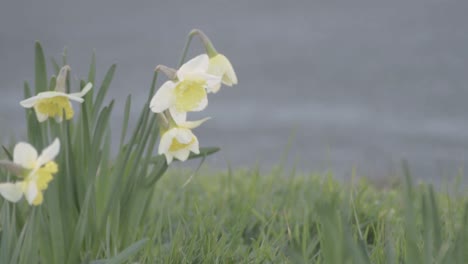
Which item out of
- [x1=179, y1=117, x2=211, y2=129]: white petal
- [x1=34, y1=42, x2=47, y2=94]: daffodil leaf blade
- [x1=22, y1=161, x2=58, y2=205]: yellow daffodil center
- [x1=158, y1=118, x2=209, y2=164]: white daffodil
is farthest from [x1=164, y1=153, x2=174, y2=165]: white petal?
[x1=22, y1=161, x2=58, y2=205]: yellow daffodil center

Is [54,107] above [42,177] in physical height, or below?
above

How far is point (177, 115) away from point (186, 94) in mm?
99

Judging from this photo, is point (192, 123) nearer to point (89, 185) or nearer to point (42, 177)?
point (89, 185)

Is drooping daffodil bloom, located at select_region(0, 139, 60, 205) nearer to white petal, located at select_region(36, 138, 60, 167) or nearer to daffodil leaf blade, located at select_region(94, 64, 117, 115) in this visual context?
white petal, located at select_region(36, 138, 60, 167)

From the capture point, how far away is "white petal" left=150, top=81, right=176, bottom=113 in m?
2.11

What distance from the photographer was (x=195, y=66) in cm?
212

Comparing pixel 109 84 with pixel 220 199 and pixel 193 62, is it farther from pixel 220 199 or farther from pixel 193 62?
pixel 220 199

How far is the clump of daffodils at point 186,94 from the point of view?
83.2 inches

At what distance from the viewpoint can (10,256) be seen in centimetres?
220

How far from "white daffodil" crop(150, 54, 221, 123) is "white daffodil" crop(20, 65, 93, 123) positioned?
0.25m

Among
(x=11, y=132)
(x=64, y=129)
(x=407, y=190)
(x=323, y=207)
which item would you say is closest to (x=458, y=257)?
(x=407, y=190)

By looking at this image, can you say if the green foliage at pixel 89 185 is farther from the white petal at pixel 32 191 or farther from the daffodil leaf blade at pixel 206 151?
the white petal at pixel 32 191

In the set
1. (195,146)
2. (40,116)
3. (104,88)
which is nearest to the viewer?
(40,116)

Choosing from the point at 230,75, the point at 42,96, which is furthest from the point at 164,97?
the point at 42,96
